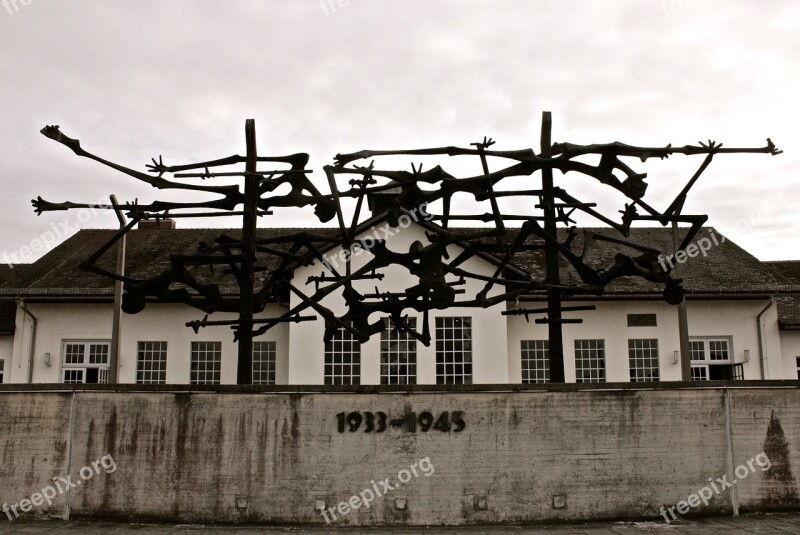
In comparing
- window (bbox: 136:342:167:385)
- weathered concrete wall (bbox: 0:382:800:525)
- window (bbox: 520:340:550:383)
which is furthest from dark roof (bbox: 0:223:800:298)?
weathered concrete wall (bbox: 0:382:800:525)

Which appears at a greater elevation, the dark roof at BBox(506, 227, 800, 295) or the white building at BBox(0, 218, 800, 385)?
the dark roof at BBox(506, 227, 800, 295)

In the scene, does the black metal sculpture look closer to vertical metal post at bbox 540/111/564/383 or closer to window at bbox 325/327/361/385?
vertical metal post at bbox 540/111/564/383

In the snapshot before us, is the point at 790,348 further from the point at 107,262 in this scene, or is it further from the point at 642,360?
the point at 107,262

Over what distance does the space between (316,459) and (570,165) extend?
243 inches

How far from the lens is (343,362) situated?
20500mm

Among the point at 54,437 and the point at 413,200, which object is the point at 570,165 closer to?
the point at 413,200

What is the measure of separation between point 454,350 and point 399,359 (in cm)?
166

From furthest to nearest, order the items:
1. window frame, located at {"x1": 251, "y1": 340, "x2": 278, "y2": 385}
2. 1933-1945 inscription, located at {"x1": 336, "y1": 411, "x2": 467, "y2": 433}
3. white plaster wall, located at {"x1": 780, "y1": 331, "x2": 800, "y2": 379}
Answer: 1. white plaster wall, located at {"x1": 780, "y1": 331, "x2": 800, "y2": 379}
2. window frame, located at {"x1": 251, "y1": 340, "x2": 278, "y2": 385}
3. 1933-1945 inscription, located at {"x1": 336, "y1": 411, "x2": 467, "y2": 433}

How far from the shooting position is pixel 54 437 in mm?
10766

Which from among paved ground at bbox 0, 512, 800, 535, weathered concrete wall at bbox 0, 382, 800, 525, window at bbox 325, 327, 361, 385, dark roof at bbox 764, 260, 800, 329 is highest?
dark roof at bbox 764, 260, 800, 329

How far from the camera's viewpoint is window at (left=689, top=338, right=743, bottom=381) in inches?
886

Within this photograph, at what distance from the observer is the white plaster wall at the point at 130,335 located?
2181 cm

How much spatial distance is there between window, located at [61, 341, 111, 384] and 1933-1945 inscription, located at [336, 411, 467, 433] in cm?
1454

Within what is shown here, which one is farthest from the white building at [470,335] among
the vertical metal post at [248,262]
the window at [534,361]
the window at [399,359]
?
the vertical metal post at [248,262]
